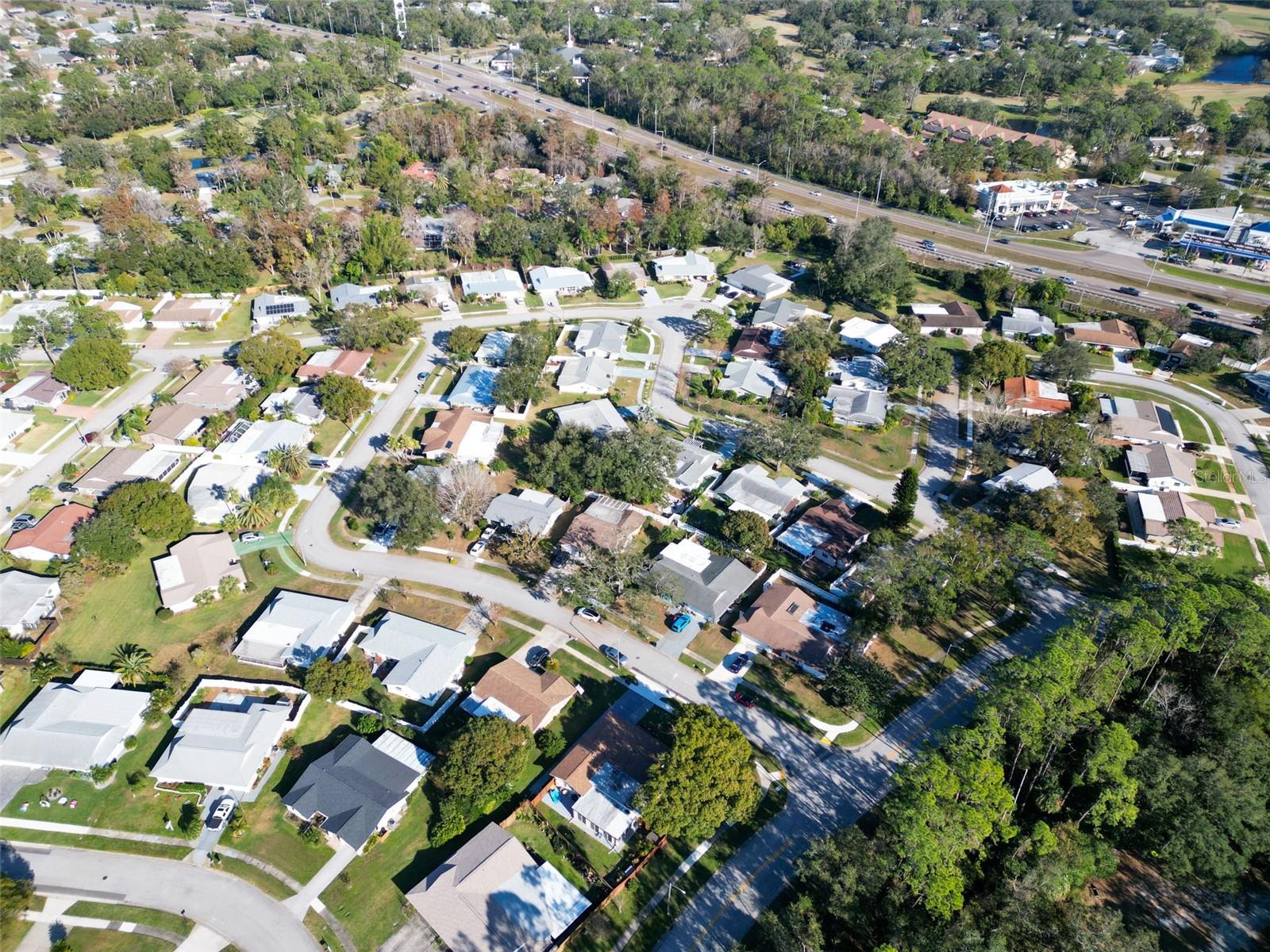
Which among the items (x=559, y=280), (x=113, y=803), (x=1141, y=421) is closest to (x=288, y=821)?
(x=113, y=803)

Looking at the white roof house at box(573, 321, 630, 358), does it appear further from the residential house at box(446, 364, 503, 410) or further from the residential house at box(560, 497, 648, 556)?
the residential house at box(560, 497, 648, 556)

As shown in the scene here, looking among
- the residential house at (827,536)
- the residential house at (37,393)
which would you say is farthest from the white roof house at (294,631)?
the residential house at (37,393)

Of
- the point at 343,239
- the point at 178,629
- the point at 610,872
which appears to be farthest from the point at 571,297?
Result: the point at 610,872

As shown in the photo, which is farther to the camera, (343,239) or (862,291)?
(343,239)

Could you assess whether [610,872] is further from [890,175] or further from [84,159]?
[84,159]

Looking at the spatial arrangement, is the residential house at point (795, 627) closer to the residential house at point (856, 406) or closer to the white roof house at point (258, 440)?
the residential house at point (856, 406)
